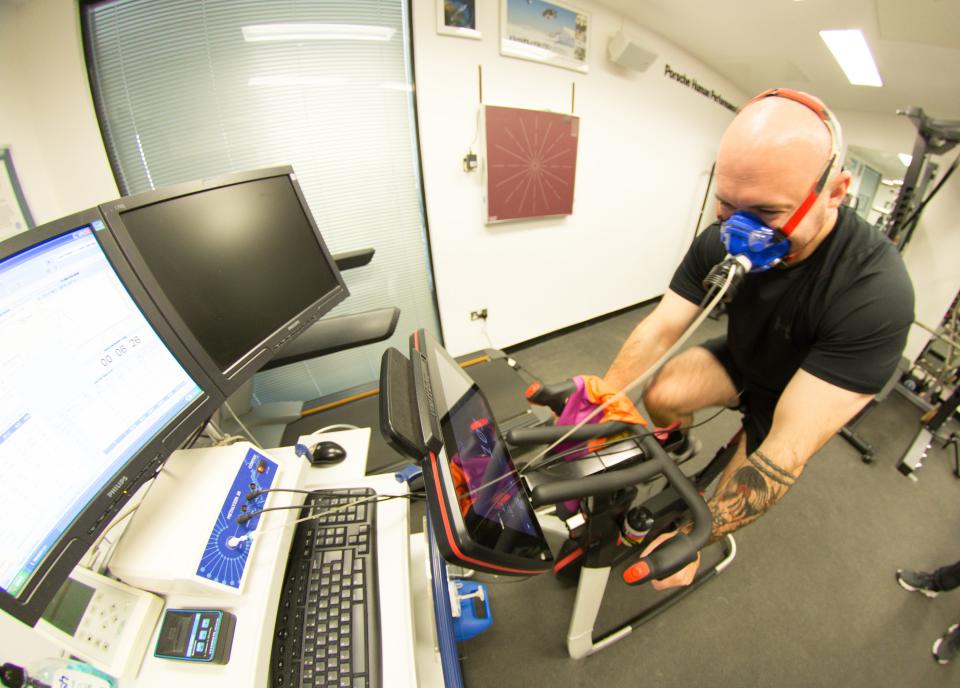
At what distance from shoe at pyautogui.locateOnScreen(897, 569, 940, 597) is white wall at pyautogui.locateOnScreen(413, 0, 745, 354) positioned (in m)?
2.09

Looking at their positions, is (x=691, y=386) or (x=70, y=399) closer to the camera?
(x=70, y=399)

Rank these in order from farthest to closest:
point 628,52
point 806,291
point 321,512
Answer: point 628,52
point 806,291
point 321,512

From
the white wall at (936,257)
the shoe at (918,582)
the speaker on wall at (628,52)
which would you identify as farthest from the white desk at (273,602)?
the white wall at (936,257)

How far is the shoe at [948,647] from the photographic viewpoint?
1102mm

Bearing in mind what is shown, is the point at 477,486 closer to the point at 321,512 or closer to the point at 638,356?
the point at 321,512

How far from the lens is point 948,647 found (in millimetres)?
1107

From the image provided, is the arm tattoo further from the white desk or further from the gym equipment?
the white desk

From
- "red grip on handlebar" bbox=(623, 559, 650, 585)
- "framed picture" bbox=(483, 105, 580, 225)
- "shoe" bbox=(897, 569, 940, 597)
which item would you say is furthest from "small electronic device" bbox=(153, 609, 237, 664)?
"shoe" bbox=(897, 569, 940, 597)

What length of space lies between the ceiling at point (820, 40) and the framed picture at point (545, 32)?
0.75ft

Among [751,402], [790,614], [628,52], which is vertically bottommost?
[790,614]

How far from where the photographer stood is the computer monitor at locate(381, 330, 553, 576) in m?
0.44

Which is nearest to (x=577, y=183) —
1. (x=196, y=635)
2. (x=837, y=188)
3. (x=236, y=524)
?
(x=837, y=188)

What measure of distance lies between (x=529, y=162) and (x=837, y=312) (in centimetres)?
170

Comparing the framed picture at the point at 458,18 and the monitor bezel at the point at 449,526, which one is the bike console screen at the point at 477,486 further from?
the framed picture at the point at 458,18
